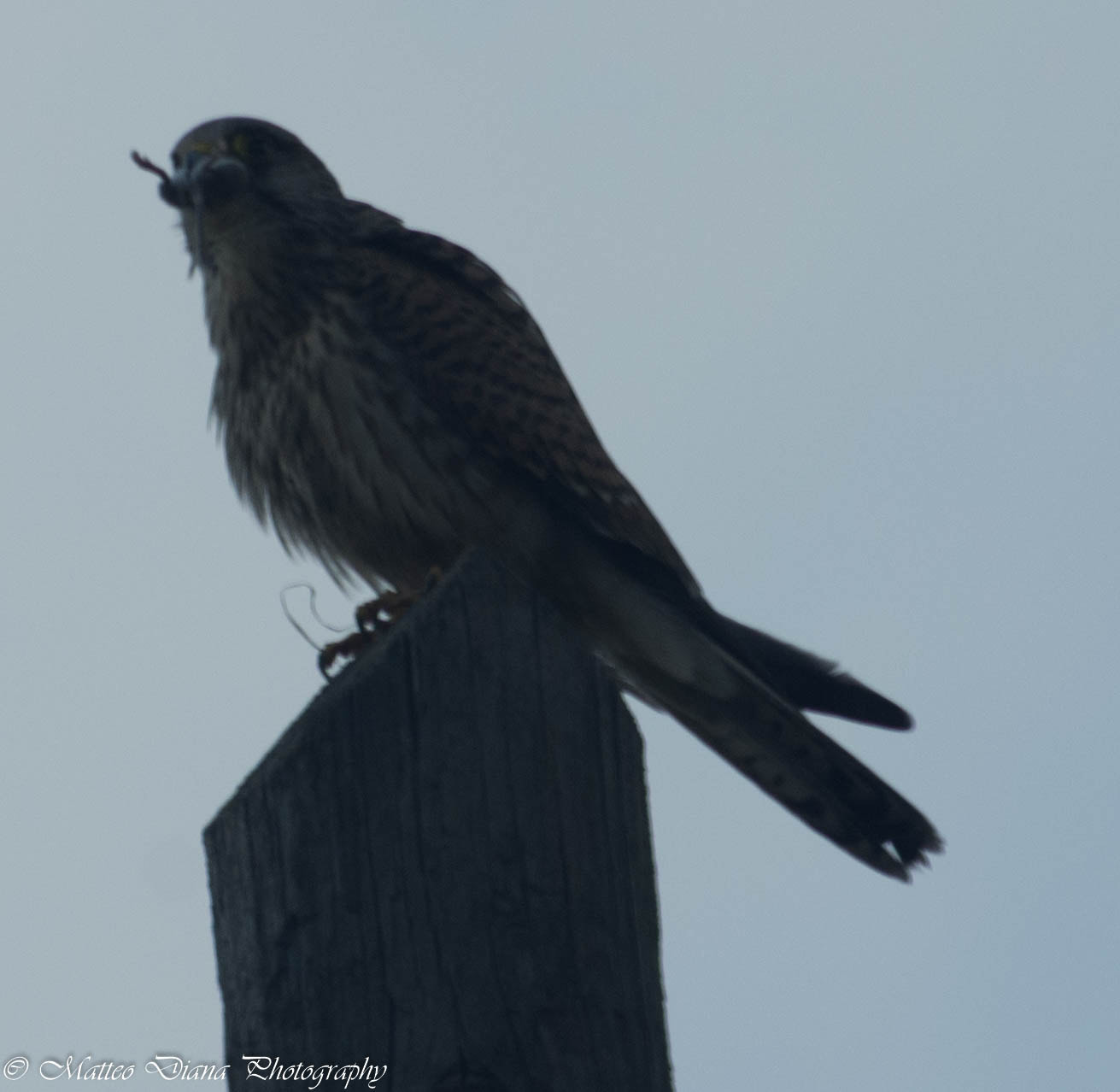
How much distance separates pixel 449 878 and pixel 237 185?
289 centimetres

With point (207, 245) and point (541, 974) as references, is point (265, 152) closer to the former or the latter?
point (207, 245)

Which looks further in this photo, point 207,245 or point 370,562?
point 207,245

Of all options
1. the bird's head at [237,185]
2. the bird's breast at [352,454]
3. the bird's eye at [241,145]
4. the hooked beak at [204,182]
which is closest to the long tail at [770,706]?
the bird's breast at [352,454]

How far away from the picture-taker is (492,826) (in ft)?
5.83

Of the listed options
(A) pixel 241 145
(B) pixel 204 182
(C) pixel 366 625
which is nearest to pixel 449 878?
(C) pixel 366 625

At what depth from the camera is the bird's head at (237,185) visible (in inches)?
165

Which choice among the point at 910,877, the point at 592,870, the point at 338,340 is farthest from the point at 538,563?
the point at 592,870

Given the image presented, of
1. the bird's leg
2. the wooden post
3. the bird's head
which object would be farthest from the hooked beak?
the wooden post

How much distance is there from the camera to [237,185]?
13.9 feet

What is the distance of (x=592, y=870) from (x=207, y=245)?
277 centimetres

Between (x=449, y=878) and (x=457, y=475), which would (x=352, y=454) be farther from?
(x=449, y=878)

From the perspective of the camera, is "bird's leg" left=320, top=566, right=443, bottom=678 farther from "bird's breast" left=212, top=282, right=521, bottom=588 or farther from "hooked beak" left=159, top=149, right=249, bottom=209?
"hooked beak" left=159, top=149, right=249, bottom=209

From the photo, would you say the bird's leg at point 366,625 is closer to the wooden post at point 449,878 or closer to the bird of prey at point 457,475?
the bird of prey at point 457,475

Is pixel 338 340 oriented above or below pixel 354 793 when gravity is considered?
above
